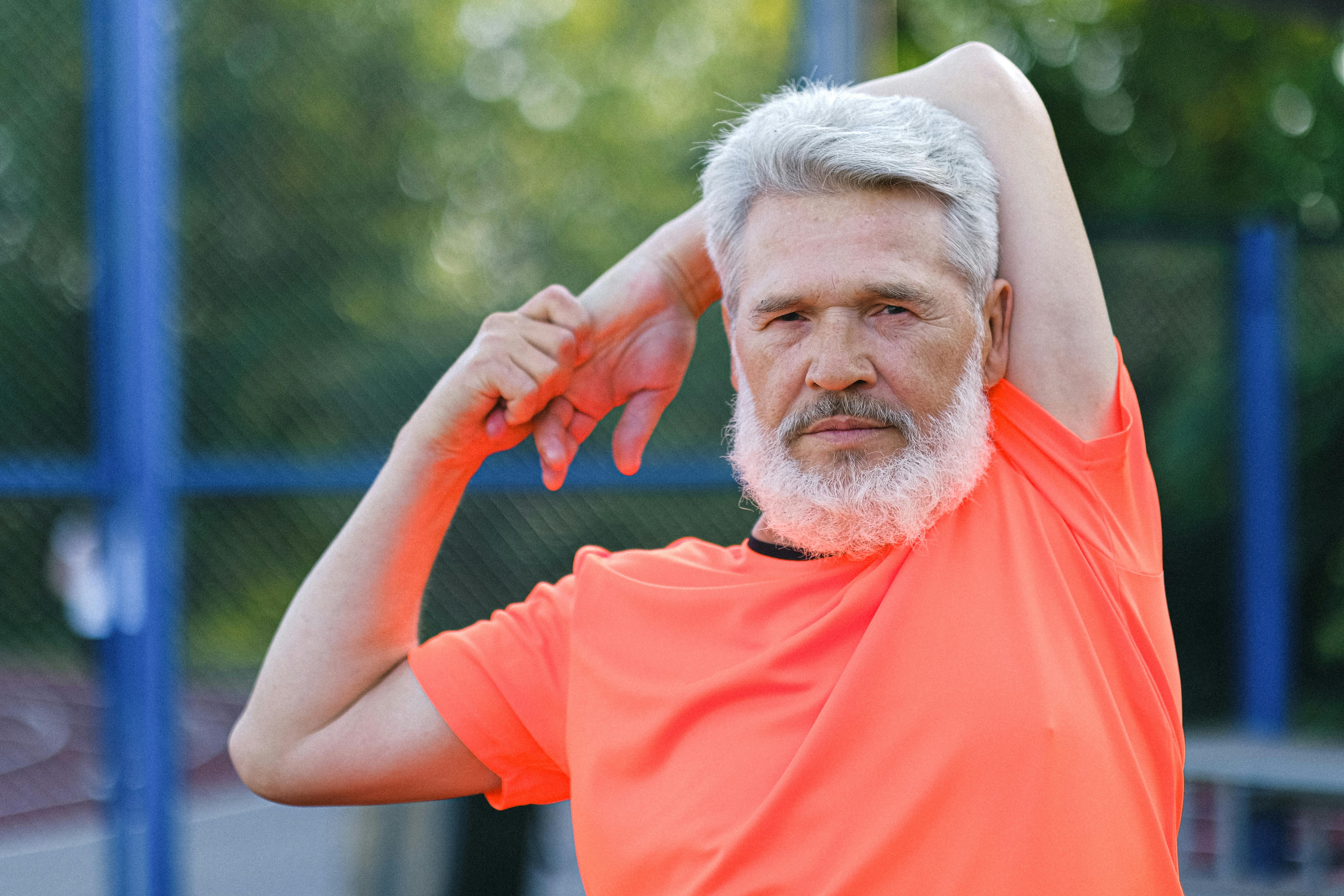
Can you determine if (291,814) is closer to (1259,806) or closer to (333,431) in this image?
(333,431)

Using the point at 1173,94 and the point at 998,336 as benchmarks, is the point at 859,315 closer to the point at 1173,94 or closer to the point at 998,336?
the point at 998,336

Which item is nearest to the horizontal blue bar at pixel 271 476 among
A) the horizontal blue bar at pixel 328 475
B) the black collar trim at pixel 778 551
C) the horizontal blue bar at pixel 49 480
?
the horizontal blue bar at pixel 328 475

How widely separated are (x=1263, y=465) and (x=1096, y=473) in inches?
182

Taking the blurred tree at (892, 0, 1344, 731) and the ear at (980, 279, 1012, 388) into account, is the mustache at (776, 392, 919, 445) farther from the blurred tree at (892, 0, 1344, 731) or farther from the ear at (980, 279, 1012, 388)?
the blurred tree at (892, 0, 1344, 731)

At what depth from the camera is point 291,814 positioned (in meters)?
6.88

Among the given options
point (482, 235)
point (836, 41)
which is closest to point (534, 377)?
point (836, 41)

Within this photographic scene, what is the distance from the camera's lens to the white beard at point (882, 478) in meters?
1.68

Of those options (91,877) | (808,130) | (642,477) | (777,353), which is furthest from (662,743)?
(91,877)

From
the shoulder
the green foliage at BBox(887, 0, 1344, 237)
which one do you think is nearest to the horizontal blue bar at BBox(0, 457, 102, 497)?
the shoulder

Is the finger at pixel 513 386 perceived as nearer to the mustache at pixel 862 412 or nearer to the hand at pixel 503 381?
the hand at pixel 503 381

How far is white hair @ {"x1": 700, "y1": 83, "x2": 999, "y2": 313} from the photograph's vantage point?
5.50ft

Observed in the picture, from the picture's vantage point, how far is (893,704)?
1.53m

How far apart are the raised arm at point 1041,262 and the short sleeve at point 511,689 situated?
→ 826mm

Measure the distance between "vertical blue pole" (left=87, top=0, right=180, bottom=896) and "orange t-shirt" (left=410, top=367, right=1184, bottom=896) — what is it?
2058 mm
